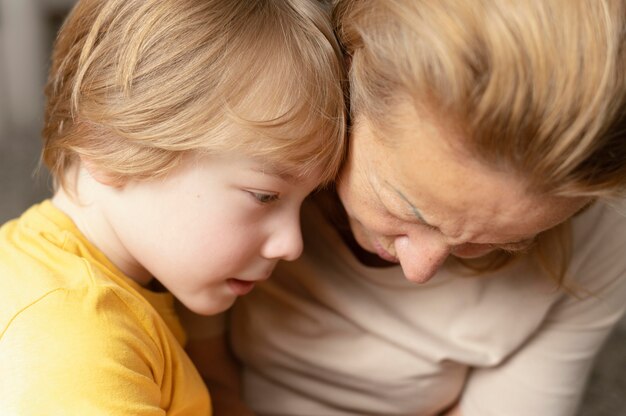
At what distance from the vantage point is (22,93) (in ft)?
6.70

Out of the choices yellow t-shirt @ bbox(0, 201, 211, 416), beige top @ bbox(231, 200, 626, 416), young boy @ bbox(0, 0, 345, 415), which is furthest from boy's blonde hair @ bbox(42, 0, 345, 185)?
beige top @ bbox(231, 200, 626, 416)

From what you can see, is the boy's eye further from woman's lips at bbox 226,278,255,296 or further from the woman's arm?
the woman's arm

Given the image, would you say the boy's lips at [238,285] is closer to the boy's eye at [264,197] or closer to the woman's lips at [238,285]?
the woman's lips at [238,285]

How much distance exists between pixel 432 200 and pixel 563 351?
0.42 meters

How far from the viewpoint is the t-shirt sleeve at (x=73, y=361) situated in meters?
0.75

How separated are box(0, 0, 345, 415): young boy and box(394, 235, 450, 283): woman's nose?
0.34ft

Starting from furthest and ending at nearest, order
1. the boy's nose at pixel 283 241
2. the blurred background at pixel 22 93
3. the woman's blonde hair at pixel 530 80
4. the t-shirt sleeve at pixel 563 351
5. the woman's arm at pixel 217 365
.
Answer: the blurred background at pixel 22 93 → the woman's arm at pixel 217 365 → the t-shirt sleeve at pixel 563 351 → the boy's nose at pixel 283 241 → the woman's blonde hair at pixel 530 80

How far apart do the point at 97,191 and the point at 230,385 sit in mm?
391

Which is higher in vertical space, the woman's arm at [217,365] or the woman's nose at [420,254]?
the woman's nose at [420,254]

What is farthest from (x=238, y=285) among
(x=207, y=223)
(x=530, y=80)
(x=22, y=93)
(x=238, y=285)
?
(x=22, y=93)

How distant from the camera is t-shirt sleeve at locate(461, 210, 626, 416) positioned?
1.03m

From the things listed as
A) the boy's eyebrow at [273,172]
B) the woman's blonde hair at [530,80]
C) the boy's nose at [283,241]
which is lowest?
the boy's nose at [283,241]

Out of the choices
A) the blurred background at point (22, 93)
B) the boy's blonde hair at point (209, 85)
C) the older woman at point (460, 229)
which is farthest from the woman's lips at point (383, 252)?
the blurred background at point (22, 93)

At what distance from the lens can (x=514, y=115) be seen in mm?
678
